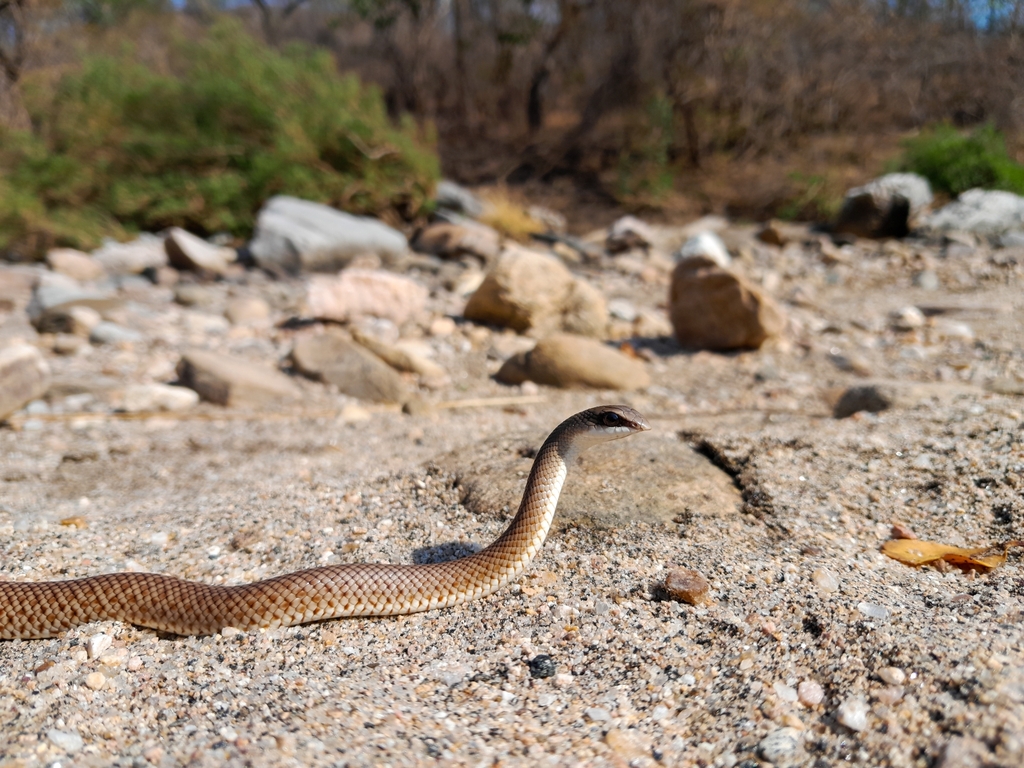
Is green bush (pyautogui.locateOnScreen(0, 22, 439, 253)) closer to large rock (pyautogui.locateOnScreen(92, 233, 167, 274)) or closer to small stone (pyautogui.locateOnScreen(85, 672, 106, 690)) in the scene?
large rock (pyautogui.locateOnScreen(92, 233, 167, 274))

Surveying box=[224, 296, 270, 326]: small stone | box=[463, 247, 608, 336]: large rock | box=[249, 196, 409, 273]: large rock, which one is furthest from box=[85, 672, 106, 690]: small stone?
box=[249, 196, 409, 273]: large rock

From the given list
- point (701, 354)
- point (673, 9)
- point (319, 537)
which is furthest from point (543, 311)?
point (673, 9)

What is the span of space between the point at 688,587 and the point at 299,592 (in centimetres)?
140

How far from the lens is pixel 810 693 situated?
2221 millimetres

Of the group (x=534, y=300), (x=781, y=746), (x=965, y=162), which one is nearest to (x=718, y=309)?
(x=534, y=300)

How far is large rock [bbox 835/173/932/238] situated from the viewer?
11859mm

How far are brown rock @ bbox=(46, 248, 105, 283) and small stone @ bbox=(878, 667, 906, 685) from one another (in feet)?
34.6

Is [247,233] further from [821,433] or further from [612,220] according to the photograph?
[821,433]

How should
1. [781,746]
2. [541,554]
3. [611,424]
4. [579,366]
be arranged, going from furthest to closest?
[579,366]
[541,554]
[611,424]
[781,746]

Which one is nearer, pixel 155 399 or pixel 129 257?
pixel 155 399

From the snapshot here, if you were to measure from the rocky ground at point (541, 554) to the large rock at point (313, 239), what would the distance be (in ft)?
10.9

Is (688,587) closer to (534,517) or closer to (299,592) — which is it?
(534,517)

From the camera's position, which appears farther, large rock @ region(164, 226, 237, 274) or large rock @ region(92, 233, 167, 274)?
large rock @ region(92, 233, 167, 274)

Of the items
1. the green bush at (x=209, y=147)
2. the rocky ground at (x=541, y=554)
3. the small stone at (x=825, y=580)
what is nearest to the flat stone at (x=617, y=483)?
the rocky ground at (x=541, y=554)
